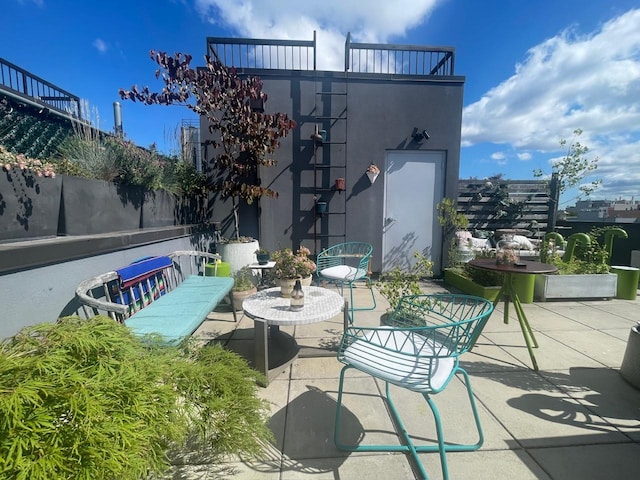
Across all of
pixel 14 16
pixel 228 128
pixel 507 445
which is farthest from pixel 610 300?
pixel 14 16

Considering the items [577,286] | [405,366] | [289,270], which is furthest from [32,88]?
[577,286]

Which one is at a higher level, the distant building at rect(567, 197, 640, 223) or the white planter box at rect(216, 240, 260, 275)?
the distant building at rect(567, 197, 640, 223)

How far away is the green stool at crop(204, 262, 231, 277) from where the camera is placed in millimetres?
3682

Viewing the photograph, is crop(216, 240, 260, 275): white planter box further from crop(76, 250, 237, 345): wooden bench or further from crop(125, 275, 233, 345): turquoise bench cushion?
crop(125, 275, 233, 345): turquoise bench cushion

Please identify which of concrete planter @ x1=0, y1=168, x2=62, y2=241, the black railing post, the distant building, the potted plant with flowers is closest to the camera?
concrete planter @ x1=0, y1=168, x2=62, y2=241

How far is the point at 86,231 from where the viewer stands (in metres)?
2.28

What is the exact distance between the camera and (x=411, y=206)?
520 centimetres

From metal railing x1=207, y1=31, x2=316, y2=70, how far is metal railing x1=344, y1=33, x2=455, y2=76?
754 millimetres

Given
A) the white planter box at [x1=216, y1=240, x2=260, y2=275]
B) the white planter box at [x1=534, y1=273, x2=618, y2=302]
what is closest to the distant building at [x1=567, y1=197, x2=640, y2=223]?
the white planter box at [x1=534, y1=273, x2=618, y2=302]

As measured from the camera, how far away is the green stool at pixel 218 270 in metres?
3.68

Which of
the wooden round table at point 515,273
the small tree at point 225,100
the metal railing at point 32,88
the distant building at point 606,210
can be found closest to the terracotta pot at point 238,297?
the small tree at point 225,100

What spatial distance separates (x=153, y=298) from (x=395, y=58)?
554cm

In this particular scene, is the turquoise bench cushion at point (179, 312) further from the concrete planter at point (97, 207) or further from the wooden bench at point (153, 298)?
the concrete planter at point (97, 207)

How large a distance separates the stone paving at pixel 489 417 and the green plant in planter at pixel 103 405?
48cm
